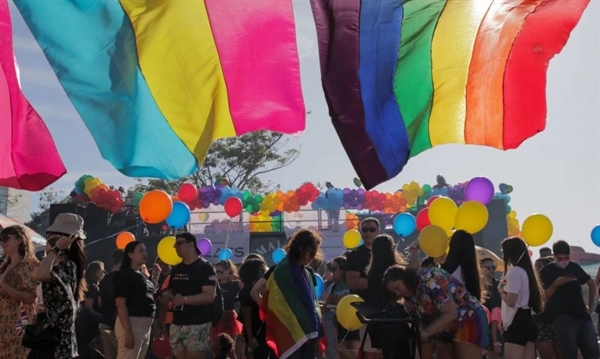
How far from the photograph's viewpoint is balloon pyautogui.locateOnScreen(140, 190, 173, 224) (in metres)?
11.1

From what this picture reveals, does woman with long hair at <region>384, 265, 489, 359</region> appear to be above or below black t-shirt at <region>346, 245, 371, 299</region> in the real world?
below

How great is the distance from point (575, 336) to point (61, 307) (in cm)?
581

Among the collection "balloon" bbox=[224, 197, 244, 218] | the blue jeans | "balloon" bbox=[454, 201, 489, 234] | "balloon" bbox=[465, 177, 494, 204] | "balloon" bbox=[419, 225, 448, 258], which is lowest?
the blue jeans

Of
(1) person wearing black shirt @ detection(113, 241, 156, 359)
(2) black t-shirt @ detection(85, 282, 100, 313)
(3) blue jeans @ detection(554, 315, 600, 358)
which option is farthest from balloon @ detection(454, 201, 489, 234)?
(2) black t-shirt @ detection(85, 282, 100, 313)

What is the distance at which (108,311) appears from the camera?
29.8 feet

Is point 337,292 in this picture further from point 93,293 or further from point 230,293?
point 93,293

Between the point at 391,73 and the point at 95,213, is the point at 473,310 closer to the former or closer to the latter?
the point at 391,73

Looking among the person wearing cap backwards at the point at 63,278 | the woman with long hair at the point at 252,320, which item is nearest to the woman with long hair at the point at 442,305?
the woman with long hair at the point at 252,320

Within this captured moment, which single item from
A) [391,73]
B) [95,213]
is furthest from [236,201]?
[391,73]

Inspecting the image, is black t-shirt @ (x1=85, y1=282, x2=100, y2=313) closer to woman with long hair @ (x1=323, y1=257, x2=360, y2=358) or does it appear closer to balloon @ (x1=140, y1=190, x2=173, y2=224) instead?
balloon @ (x1=140, y1=190, x2=173, y2=224)

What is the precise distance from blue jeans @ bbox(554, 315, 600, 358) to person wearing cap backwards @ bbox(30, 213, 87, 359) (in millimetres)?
5500

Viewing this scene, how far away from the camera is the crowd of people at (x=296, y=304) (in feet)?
17.2

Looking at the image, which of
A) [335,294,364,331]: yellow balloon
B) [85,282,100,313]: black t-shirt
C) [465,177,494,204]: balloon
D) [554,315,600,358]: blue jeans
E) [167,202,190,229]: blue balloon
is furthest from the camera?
[167,202,190,229]: blue balloon

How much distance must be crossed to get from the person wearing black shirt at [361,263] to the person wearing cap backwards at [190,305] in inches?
53.7
